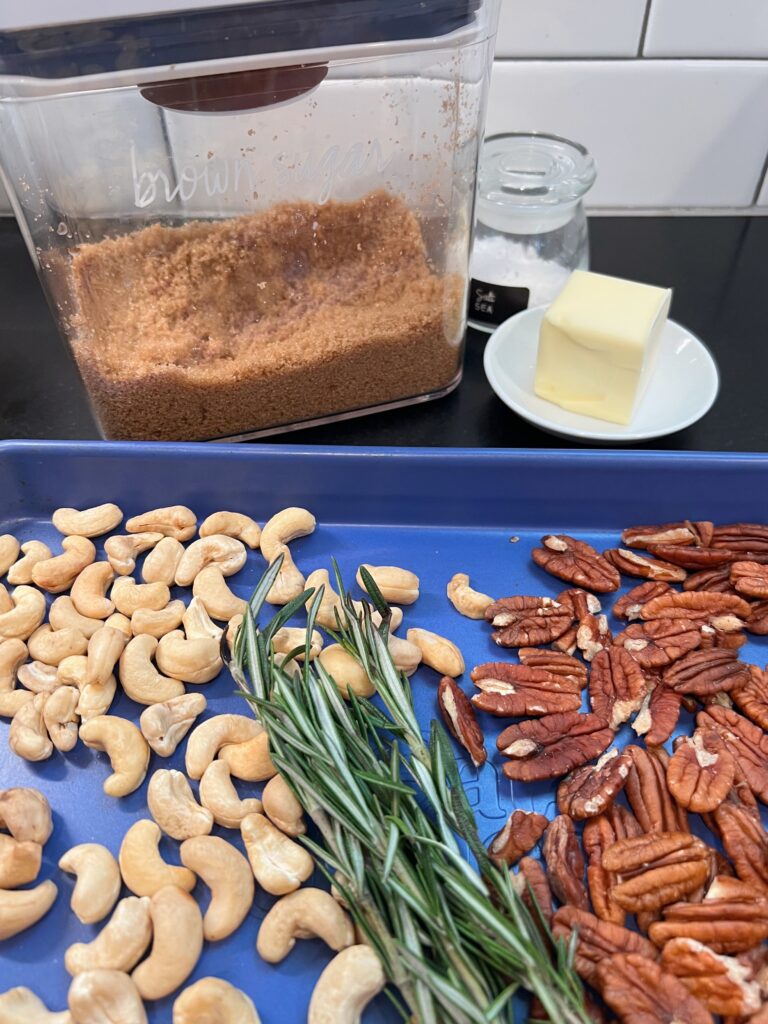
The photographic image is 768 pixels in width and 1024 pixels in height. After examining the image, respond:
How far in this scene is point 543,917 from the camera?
0.50m

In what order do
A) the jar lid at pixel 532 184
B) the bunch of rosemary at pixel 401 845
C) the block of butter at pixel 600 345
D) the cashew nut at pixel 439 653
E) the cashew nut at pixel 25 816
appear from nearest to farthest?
the bunch of rosemary at pixel 401 845 → the cashew nut at pixel 25 816 → the cashew nut at pixel 439 653 → the block of butter at pixel 600 345 → the jar lid at pixel 532 184

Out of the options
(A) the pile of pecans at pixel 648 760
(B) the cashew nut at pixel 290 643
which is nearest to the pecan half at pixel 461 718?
(A) the pile of pecans at pixel 648 760

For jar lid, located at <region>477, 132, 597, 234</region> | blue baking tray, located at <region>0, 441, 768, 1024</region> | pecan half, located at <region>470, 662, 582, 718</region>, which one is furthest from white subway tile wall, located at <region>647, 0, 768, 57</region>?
pecan half, located at <region>470, 662, 582, 718</region>

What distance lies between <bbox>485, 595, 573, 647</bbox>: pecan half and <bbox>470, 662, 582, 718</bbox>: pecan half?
26 mm

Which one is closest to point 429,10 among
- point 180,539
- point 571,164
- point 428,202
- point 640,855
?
point 428,202

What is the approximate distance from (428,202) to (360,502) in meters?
0.28

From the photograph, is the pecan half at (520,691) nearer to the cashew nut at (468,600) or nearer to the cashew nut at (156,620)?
the cashew nut at (468,600)

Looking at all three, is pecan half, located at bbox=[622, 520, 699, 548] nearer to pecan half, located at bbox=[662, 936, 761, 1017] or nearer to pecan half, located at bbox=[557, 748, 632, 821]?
pecan half, located at bbox=[557, 748, 632, 821]

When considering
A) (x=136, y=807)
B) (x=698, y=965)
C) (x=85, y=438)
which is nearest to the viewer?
(x=698, y=965)

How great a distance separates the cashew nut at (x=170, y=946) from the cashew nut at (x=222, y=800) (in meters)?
0.06

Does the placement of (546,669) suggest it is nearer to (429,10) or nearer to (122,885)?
(122,885)

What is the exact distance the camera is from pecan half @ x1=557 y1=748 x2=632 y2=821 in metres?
0.57

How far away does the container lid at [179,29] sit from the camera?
0.57 meters

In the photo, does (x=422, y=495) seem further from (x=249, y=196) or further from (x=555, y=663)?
(x=249, y=196)
